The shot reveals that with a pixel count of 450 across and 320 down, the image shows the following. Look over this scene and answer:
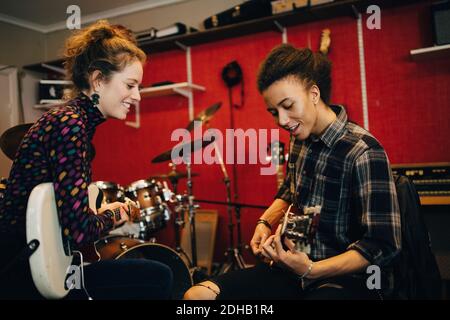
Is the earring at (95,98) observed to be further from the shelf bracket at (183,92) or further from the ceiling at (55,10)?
the ceiling at (55,10)

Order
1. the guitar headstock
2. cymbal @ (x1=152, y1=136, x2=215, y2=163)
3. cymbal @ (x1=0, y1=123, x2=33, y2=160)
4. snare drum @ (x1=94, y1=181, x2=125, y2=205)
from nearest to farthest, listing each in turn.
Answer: cymbal @ (x1=0, y1=123, x2=33, y2=160)
snare drum @ (x1=94, y1=181, x2=125, y2=205)
cymbal @ (x1=152, y1=136, x2=215, y2=163)
the guitar headstock

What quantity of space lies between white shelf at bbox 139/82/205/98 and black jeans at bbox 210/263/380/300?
2.38 metres

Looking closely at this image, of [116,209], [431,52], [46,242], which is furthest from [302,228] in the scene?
[431,52]

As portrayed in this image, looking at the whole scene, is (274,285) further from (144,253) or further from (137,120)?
(137,120)

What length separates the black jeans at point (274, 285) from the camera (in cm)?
128

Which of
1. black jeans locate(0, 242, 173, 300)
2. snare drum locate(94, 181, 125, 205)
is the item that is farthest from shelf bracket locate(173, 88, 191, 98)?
black jeans locate(0, 242, 173, 300)

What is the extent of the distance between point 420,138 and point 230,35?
1.84 meters

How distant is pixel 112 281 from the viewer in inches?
54.1

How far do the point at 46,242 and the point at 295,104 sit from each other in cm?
95

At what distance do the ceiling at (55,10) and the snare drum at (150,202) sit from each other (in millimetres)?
2167

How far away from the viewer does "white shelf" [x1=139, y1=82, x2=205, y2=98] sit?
3.61 metres

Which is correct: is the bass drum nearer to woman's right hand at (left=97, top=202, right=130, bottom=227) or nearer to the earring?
woman's right hand at (left=97, top=202, right=130, bottom=227)

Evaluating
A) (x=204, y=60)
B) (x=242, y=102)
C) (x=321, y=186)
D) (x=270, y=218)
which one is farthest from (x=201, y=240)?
(x=321, y=186)
